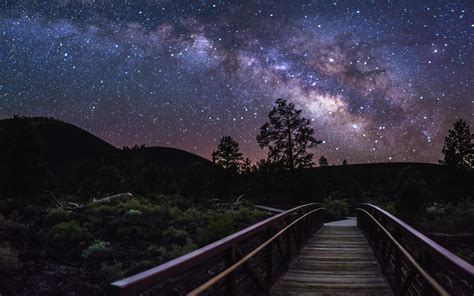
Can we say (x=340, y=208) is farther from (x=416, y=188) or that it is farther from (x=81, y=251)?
(x=81, y=251)

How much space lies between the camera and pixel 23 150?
119 feet

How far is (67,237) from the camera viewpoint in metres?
17.7

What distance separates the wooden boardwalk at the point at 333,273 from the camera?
7.13m

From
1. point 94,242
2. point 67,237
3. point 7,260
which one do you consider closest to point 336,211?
point 94,242

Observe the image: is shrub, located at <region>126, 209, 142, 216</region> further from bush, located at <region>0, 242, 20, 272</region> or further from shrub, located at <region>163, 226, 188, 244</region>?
bush, located at <region>0, 242, 20, 272</region>

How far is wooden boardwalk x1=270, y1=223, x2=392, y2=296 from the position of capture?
713 centimetres

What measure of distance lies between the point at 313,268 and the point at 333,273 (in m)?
0.70

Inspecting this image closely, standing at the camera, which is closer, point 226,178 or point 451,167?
point 451,167

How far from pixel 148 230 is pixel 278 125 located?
36954mm

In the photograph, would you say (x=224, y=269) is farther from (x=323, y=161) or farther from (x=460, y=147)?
(x=323, y=161)

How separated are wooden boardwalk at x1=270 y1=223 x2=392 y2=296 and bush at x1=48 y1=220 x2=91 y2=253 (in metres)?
10.0

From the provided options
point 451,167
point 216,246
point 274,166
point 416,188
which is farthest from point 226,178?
point 216,246

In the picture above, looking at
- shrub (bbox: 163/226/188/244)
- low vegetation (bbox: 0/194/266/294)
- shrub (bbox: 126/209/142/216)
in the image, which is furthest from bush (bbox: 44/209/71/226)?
shrub (bbox: 163/226/188/244)

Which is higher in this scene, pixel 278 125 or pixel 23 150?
pixel 278 125
